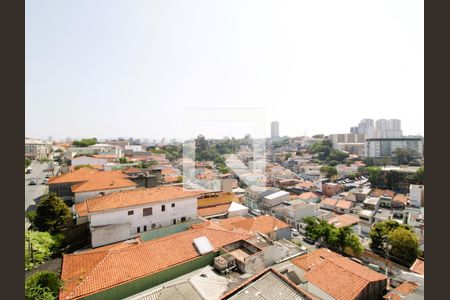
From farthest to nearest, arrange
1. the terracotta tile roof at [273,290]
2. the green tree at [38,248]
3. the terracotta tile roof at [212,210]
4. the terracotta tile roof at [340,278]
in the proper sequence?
the terracotta tile roof at [212,210] < the green tree at [38,248] < the terracotta tile roof at [340,278] < the terracotta tile roof at [273,290]

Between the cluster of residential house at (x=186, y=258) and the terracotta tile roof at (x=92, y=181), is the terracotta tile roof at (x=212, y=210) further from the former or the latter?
the terracotta tile roof at (x=92, y=181)

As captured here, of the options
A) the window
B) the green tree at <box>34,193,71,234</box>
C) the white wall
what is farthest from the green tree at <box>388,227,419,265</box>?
the green tree at <box>34,193,71,234</box>

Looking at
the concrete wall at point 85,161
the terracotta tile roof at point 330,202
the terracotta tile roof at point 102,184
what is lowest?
the terracotta tile roof at point 330,202

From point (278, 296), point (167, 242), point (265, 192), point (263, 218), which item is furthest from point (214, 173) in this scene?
point (278, 296)

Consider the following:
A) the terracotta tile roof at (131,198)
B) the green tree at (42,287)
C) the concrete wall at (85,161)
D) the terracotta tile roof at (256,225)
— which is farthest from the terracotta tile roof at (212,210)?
the concrete wall at (85,161)

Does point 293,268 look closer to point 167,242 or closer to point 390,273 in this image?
point 167,242

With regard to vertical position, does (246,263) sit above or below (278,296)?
below
